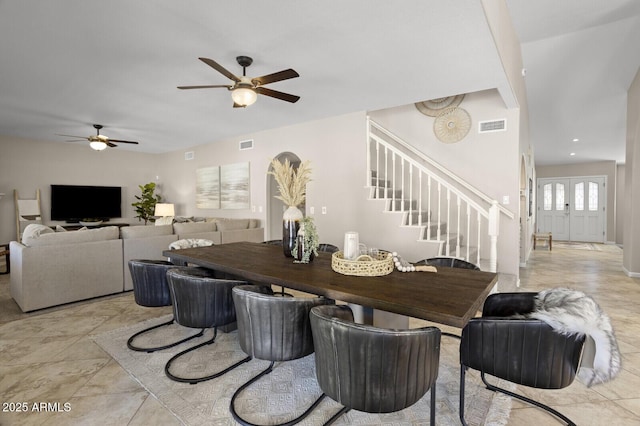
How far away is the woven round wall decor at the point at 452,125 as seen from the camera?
4.87 m

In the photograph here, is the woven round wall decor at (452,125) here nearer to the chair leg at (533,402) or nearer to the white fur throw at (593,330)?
the chair leg at (533,402)

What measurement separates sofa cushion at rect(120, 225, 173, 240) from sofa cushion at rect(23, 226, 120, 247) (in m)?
0.10

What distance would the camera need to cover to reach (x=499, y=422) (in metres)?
1.74

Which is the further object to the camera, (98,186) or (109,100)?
(98,186)

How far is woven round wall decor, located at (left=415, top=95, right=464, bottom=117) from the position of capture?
4930 mm

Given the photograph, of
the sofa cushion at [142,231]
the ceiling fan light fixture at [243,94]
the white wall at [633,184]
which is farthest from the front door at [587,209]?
the sofa cushion at [142,231]

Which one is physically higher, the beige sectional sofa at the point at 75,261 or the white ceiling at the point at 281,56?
the white ceiling at the point at 281,56

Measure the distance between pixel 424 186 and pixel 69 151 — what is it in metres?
8.18

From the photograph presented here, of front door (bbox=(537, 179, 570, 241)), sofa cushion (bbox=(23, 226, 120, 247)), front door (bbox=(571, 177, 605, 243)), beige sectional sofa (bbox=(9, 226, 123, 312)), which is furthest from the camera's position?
front door (bbox=(537, 179, 570, 241))

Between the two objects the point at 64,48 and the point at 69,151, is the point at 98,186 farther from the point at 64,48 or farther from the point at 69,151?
the point at 64,48

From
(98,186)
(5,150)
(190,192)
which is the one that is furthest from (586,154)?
Answer: (5,150)

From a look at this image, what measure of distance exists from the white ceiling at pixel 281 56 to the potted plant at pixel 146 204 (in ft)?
7.84

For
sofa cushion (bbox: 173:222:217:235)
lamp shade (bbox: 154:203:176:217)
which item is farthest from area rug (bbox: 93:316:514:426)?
lamp shade (bbox: 154:203:176:217)

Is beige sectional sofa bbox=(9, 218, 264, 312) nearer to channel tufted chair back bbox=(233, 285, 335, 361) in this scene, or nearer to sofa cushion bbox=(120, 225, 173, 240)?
sofa cushion bbox=(120, 225, 173, 240)
